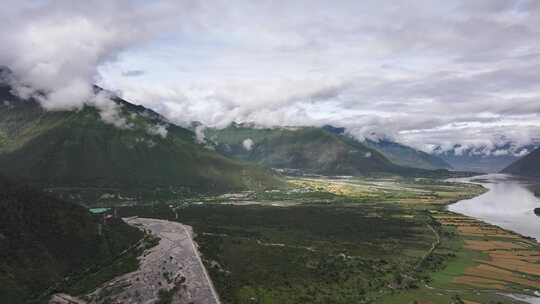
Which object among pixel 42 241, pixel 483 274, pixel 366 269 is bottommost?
pixel 483 274

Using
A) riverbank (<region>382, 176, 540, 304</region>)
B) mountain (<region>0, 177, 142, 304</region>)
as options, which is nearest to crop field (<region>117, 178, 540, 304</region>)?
riverbank (<region>382, 176, 540, 304</region>)

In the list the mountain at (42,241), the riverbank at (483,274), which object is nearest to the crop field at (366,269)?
the riverbank at (483,274)

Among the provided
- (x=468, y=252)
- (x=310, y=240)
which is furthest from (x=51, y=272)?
(x=468, y=252)

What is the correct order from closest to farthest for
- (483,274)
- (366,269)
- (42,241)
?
(42,241) → (483,274) → (366,269)

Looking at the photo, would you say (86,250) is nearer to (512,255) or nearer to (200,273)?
(200,273)

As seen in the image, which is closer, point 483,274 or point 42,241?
point 42,241

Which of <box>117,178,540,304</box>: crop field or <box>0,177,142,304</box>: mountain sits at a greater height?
<box>0,177,142,304</box>: mountain

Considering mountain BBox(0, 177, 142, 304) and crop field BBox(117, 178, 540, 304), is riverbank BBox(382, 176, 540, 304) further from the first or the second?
mountain BBox(0, 177, 142, 304)

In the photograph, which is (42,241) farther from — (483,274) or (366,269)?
(483,274)

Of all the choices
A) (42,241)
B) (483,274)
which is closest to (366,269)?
(483,274)
